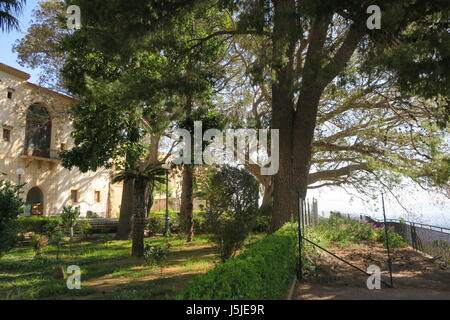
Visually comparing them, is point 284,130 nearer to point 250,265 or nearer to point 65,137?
point 250,265

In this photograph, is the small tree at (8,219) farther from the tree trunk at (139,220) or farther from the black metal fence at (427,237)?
the black metal fence at (427,237)

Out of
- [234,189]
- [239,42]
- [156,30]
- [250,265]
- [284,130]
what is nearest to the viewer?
[250,265]

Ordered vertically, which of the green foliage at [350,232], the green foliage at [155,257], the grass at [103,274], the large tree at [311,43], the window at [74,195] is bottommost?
the grass at [103,274]

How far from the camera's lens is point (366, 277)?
27.8ft

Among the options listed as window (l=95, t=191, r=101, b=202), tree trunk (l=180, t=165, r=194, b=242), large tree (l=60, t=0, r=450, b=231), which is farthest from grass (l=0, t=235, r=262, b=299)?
window (l=95, t=191, r=101, b=202)

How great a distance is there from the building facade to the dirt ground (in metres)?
17.0

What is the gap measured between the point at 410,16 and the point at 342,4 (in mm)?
1559

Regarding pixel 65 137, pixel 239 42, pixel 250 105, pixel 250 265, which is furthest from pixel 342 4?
pixel 65 137

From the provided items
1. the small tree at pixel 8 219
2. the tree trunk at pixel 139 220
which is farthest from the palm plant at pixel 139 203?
the small tree at pixel 8 219

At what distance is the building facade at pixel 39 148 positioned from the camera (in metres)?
23.2

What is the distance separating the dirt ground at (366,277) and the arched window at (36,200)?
2371 cm

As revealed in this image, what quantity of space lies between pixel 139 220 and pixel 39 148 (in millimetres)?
18889

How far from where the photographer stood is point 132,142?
1473 cm

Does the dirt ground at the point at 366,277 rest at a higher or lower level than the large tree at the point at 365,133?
lower
